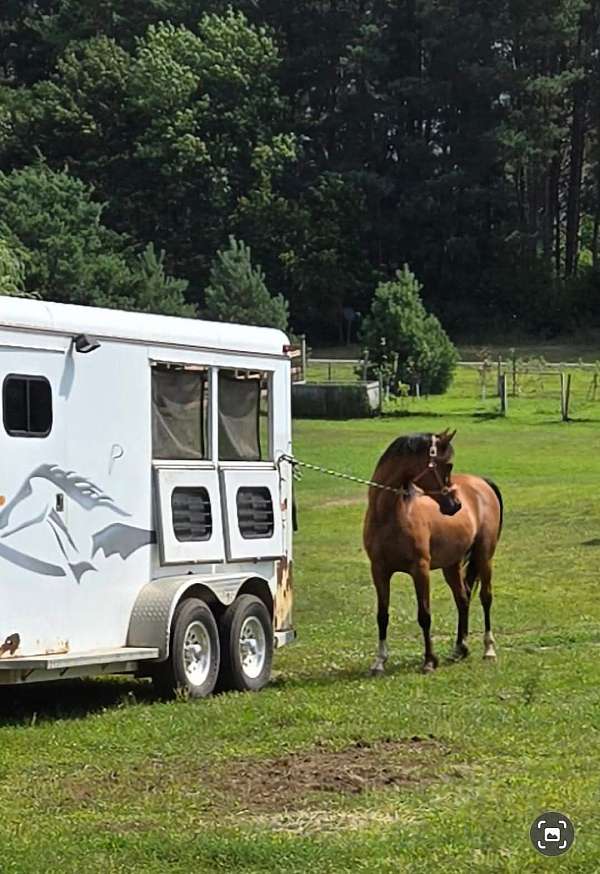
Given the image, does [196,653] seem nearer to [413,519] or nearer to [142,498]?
[142,498]

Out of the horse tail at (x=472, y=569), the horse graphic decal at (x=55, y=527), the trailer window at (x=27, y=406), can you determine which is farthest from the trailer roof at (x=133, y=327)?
the horse tail at (x=472, y=569)

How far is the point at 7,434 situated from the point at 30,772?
2147 mm

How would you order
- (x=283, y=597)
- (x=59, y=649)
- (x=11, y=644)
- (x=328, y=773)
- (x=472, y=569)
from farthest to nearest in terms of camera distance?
(x=472, y=569)
(x=283, y=597)
(x=59, y=649)
(x=11, y=644)
(x=328, y=773)

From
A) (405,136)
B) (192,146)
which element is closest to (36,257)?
(192,146)

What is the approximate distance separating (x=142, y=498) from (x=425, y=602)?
2.48 meters

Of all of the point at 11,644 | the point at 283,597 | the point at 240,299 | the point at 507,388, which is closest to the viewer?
the point at 11,644

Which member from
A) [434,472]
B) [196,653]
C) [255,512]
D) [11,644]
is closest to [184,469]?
[255,512]

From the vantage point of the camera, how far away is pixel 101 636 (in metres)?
10.6

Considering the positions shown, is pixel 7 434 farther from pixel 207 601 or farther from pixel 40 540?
pixel 207 601

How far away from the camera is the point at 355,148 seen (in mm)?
87875

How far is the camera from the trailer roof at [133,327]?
32.8 ft

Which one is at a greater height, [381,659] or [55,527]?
[55,527]

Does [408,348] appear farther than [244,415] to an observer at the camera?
Yes

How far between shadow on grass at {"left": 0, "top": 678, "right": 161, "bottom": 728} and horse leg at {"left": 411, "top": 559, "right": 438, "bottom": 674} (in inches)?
82.2
